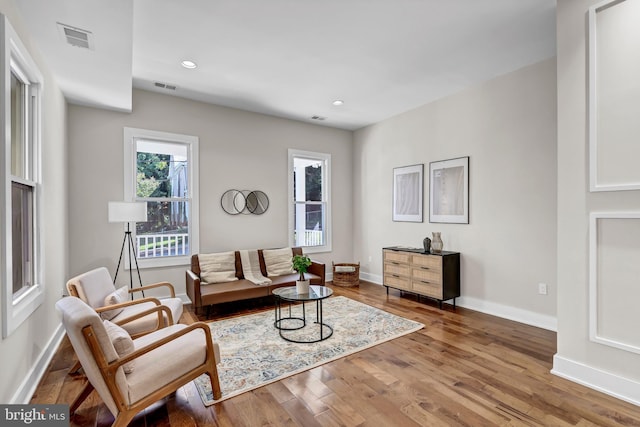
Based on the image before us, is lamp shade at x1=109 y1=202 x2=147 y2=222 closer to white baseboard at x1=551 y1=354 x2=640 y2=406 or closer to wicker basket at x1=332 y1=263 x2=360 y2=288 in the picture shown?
wicker basket at x1=332 y1=263 x2=360 y2=288

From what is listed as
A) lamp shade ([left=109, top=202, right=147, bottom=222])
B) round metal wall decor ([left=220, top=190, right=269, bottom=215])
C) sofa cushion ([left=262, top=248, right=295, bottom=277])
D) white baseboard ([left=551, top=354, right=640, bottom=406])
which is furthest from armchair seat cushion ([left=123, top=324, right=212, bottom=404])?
round metal wall decor ([left=220, top=190, right=269, bottom=215])

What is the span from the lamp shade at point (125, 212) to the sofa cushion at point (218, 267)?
1.06 metres

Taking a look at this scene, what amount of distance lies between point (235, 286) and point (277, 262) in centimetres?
92

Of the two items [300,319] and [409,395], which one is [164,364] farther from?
[300,319]

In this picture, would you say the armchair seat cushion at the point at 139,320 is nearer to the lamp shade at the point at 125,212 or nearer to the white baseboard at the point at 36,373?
the white baseboard at the point at 36,373

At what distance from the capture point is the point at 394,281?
15.7 feet

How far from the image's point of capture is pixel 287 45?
10.2ft

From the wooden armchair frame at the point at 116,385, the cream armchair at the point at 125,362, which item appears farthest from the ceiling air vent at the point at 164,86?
the wooden armchair frame at the point at 116,385

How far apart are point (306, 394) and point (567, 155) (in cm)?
Result: 275

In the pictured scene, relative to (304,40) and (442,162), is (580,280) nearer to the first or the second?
(442,162)

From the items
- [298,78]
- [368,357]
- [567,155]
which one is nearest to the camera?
[567,155]

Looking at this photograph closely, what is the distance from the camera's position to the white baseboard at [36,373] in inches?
80.8

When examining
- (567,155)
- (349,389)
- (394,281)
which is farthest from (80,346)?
(394,281)

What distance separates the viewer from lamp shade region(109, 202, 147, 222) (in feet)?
11.4
